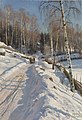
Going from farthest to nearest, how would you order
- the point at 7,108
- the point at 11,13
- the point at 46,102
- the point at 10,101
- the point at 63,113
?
the point at 11,13, the point at 10,101, the point at 7,108, the point at 46,102, the point at 63,113

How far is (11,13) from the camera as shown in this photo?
7519 centimetres

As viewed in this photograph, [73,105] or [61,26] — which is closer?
[73,105]

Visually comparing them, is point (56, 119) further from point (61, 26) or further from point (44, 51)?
point (44, 51)

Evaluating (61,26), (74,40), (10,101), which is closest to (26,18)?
(74,40)

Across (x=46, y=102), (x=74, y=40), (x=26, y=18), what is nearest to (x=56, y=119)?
(x=46, y=102)

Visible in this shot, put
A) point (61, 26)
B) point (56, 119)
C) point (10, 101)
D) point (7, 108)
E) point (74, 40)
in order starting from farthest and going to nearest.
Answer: point (74, 40) → point (61, 26) → point (10, 101) → point (7, 108) → point (56, 119)

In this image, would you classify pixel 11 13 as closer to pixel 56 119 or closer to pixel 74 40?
pixel 74 40

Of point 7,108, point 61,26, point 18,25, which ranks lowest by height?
point 7,108

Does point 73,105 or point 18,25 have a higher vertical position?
point 18,25

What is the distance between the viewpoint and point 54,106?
9633mm

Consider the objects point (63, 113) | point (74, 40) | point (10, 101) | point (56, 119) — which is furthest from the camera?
point (74, 40)

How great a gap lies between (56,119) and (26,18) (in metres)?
68.2

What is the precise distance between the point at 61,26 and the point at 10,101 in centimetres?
613

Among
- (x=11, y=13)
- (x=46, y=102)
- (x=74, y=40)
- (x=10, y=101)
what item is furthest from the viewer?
(x=74, y=40)
